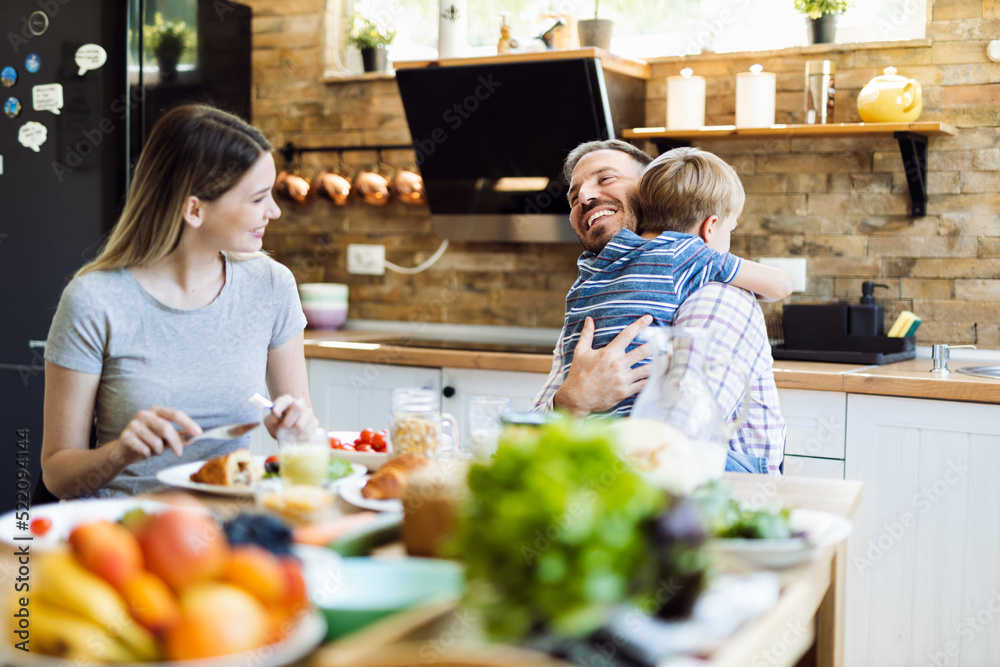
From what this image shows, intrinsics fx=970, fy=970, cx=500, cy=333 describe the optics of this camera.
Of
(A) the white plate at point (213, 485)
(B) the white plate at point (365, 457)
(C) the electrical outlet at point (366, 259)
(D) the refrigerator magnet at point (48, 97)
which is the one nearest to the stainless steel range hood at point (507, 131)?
(C) the electrical outlet at point (366, 259)

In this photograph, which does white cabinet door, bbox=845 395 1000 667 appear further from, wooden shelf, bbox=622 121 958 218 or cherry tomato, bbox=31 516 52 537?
cherry tomato, bbox=31 516 52 537

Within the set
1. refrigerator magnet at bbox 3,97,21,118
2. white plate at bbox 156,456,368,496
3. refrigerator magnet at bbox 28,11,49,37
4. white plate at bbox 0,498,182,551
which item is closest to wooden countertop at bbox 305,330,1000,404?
refrigerator magnet at bbox 3,97,21,118

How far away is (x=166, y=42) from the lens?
3459mm

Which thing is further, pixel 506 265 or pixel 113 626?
pixel 506 265

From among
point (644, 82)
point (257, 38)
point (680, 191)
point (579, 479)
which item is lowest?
point (579, 479)

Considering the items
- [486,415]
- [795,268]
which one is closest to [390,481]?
[486,415]

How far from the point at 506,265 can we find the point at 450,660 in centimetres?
292

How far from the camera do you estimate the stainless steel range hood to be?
302cm

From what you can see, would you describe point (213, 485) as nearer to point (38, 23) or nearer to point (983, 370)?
point (983, 370)

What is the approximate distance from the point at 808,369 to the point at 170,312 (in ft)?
5.40

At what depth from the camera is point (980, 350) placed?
2.86 metres

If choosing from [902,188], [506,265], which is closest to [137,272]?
[506,265]

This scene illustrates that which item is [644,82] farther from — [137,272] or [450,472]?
[450,472]

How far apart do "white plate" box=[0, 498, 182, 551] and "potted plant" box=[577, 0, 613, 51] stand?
95.8 inches
